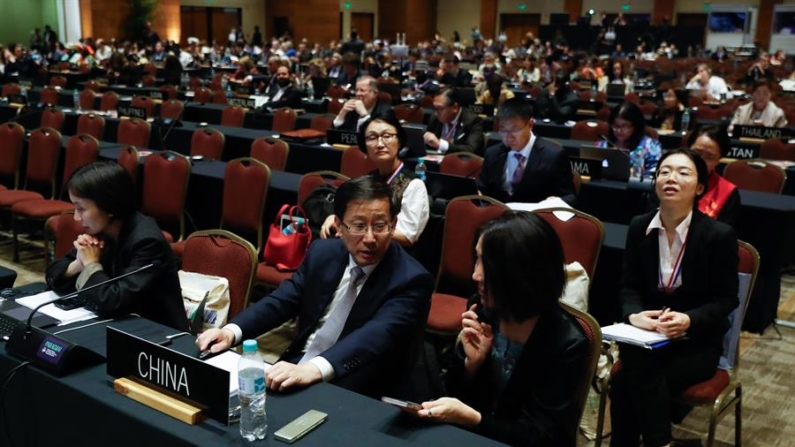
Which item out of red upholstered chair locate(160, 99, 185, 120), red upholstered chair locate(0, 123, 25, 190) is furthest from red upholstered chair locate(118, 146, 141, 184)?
red upholstered chair locate(160, 99, 185, 120)

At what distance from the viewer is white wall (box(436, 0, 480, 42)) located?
101 feet

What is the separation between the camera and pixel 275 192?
4672mm

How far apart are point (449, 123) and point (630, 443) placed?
380cm

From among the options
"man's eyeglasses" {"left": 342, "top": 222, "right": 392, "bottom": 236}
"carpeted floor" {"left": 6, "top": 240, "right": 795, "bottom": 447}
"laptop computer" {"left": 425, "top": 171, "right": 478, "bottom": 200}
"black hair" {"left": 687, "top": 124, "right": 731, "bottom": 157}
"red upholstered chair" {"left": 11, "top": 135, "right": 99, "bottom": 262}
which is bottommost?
"carpeted floor" {"left": 6, "top": 240, "right": 795, "bottom": 447}

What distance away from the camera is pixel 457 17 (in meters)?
31.1

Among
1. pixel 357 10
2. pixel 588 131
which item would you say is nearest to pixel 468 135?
pixel 588 131

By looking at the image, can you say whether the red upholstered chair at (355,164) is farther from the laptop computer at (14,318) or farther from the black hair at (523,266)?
the black hair at (523,266)

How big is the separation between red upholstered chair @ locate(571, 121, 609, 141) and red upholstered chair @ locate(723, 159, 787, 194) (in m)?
1.99

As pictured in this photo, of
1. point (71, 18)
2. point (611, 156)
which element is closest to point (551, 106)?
point (611, 156)

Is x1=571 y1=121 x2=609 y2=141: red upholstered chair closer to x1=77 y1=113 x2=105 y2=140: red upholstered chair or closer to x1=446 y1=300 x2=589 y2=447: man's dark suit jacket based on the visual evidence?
x1=77 y1=113 x2=105 y2=140: red upholstered chair

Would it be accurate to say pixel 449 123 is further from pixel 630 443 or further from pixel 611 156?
pixel 630 443

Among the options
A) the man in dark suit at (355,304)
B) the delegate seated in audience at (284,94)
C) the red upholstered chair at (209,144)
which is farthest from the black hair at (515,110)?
the delegate seated in audience at (284,94)

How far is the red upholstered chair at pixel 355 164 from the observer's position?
4.86 m

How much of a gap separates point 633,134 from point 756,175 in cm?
87
